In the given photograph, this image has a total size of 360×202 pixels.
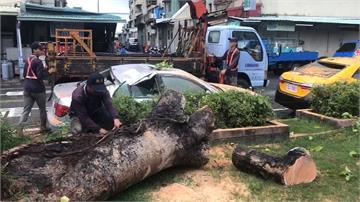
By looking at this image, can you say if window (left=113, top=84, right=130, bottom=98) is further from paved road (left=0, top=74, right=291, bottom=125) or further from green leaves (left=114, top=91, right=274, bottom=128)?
paved road (left=0, top=74, right=291, bottom=125)

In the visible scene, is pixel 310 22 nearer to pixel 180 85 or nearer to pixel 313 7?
pixel 313 7

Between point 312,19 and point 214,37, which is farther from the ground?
point 312,19

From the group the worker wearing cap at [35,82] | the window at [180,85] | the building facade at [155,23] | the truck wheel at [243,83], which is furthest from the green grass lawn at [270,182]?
the building facade at [155,23]

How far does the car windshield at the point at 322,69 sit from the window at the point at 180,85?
13.4 ft

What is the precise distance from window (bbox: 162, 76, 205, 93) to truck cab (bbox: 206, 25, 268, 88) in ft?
17.9

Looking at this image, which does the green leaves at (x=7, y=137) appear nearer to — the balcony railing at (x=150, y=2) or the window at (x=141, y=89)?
the window at (x=141, y=89)

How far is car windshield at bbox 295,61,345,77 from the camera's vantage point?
1119 cm

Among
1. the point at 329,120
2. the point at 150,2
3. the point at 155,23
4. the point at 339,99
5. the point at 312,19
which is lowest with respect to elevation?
the point at 329,120

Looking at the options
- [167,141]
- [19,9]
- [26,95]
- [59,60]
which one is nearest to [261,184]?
[167,141]

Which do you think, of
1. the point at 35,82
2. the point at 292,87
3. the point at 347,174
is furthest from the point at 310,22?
the point at 347,174

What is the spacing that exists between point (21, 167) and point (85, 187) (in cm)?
69

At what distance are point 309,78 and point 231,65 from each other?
2139mm

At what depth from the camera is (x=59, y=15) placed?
2225 cm

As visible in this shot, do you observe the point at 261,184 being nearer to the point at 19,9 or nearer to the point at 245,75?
the point at 245,75
